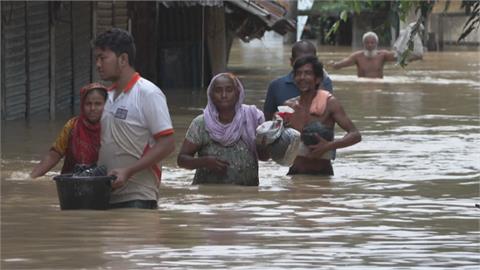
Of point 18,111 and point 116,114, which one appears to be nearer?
point 116,114

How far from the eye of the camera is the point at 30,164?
1309cm

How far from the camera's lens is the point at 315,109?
10.4 meters

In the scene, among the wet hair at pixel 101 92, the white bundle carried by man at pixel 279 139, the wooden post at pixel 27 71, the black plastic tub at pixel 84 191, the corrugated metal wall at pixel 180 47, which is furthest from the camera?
the corrugated metal wall at pixel 180 47

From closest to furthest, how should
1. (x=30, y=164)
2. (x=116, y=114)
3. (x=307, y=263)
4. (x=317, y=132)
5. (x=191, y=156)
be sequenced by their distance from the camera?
(x=307, y=263)
(x=116, y=114)
(x=191, y=156)
(x=317, y=132)
(x=30, y=164)

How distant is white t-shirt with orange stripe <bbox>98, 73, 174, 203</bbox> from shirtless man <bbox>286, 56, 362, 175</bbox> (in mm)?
2486

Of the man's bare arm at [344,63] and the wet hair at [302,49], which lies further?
the man's bare arm at [344,63]

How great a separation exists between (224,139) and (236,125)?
0.44 ft

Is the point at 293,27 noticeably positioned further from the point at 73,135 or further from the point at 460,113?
the point at 73,135

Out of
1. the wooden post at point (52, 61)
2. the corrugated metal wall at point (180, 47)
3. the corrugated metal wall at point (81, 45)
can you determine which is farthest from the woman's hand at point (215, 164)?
the corrugated metal wall at point (180, 47)

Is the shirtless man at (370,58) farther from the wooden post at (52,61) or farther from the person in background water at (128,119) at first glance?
the person in background water at (128,119)

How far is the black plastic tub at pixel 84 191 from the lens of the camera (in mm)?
7945

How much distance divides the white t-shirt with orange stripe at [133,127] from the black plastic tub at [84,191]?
118mm

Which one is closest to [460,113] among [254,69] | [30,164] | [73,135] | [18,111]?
[18,111]

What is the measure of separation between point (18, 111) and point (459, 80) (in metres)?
13.2
